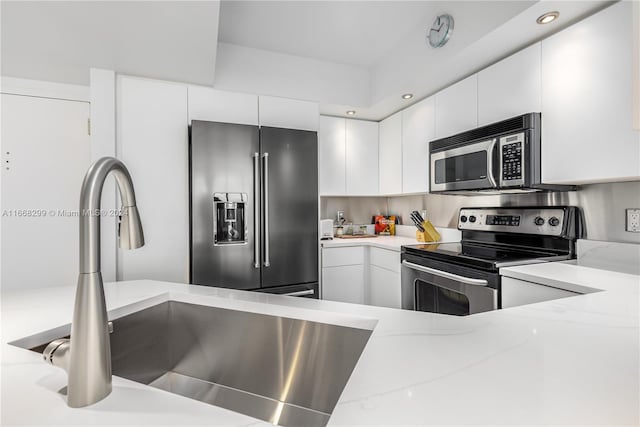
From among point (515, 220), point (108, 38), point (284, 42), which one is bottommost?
point (515, 220)

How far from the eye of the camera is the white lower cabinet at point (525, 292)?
1.40 metres

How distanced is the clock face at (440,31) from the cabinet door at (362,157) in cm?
122

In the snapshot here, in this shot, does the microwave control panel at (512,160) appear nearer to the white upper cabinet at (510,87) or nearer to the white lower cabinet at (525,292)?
the white upper cabinet at (510,87)

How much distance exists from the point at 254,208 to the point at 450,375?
1941 mm

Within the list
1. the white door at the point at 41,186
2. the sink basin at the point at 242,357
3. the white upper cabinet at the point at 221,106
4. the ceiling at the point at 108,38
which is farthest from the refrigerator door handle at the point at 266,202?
the white door at the point at 41,186

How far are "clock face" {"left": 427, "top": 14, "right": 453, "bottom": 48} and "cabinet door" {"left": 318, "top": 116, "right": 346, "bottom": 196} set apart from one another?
48.7 inches

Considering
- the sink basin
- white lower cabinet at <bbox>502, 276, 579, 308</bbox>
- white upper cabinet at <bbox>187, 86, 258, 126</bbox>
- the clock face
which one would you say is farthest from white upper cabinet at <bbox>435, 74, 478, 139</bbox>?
the sink basin

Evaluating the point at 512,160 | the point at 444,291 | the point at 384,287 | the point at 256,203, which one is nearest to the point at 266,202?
the point at 256,203

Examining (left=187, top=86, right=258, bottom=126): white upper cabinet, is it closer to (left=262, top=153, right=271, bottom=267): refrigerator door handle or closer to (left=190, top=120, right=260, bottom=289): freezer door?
(left=190, top=120, right=260, bottom=289): freezer door

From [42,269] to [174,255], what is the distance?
98cm

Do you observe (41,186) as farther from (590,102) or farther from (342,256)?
(590,102)

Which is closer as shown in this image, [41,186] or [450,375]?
[450,375]

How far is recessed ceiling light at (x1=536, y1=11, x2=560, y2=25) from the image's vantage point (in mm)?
1619

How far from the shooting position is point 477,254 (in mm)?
1961
